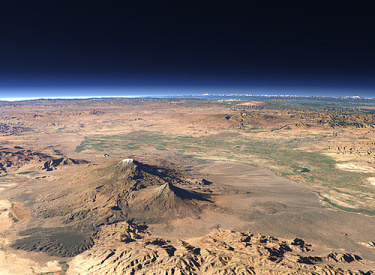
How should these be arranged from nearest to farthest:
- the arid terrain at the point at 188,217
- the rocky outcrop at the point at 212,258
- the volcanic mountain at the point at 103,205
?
1. the rocky outcrop at the point at 212,258
2. the arid terrain at the point at 188,217
3. the volcanic mountain at the point at 103,205

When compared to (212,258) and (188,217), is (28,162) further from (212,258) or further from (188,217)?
(212,258)

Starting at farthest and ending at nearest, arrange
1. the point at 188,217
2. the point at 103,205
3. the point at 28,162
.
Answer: the point at 28,162 < the point at 103,205 < the point at 188,217

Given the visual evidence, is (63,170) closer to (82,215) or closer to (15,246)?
(82,215)

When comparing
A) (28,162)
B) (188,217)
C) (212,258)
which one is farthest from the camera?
(28,162)

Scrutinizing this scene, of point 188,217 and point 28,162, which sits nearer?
point 188,217

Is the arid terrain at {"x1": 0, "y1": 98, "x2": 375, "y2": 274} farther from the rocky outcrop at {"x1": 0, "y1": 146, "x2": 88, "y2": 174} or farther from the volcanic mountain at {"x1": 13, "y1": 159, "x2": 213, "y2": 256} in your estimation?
the rocky outcrop at {"x1": 0, "y1": 146, "x2": 88, "y2": 174}

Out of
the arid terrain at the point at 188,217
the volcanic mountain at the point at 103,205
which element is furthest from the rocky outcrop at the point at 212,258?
the volcanic mountain at the point at 103,205

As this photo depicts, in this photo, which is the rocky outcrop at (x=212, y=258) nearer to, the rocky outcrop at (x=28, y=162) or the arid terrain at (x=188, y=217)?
the arid terrain at (x=188, y=217)

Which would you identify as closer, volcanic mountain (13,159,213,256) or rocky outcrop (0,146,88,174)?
volcanic mountain (13,159,213,256)

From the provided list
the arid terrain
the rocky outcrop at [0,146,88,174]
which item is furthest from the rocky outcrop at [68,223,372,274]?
the rocky outcrop at [0,146,88,174]

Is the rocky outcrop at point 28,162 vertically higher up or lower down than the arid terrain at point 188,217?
higher up

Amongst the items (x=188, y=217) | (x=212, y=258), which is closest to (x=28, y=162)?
(x=188, y=217)
